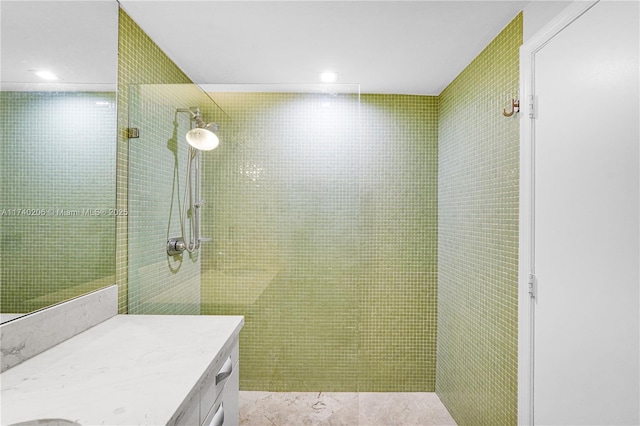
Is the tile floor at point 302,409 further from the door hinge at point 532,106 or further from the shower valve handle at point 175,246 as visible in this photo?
the door hinge at point 532,106

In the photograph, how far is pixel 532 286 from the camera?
1593mm

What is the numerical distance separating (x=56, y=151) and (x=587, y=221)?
2.04m

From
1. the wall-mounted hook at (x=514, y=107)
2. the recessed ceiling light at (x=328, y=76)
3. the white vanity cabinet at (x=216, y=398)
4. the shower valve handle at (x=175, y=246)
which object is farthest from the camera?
the recessed ceiling light at (x=328, y=76)

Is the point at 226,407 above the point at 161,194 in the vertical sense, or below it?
below

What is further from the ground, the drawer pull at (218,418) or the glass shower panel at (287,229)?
the glass shower panel at (287,229)

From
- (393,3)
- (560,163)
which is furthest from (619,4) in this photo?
(393,3)

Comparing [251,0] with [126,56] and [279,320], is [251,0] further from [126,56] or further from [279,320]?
[279,320]

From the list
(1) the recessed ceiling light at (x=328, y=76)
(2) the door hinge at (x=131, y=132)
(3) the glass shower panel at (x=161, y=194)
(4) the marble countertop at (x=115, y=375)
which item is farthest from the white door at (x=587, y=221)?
(2) the door hinge at (x=131, y=132)

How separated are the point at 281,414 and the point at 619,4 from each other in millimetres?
2516

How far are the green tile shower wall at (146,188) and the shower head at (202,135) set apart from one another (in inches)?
4.5

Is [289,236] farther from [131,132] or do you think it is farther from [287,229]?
[131,132]

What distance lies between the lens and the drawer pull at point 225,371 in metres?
1.39

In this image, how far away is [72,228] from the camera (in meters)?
1.45

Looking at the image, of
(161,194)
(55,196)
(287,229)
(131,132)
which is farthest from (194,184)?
(55,196)
